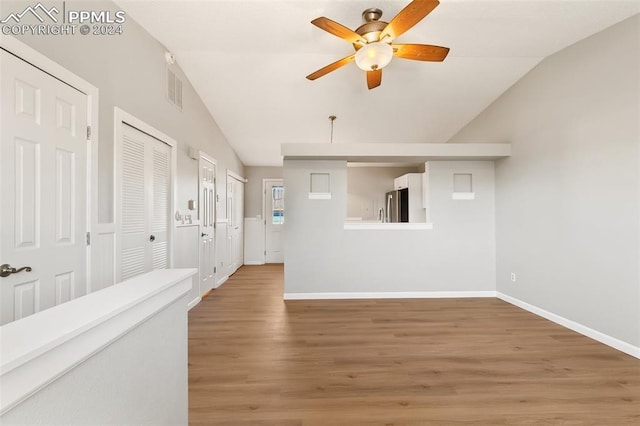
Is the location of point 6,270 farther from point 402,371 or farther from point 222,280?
point 222,280

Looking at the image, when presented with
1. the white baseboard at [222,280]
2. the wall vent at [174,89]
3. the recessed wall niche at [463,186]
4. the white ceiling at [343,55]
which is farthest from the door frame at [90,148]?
the recessed wall niche at [463,186]

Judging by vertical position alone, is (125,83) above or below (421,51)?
below

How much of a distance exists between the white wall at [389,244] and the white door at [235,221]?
2184mm

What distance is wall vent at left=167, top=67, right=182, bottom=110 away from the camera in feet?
10.8

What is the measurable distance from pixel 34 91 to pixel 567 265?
15.3ft

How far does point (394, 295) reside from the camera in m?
4.21

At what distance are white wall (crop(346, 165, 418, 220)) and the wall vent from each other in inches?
187

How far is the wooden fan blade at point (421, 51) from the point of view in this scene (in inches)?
95.0

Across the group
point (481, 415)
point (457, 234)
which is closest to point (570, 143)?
point (457, 234)

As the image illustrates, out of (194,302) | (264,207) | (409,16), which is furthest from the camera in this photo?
(264,207)

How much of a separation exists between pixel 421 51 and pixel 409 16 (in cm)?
46

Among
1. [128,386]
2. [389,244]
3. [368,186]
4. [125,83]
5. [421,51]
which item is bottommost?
[128,386]

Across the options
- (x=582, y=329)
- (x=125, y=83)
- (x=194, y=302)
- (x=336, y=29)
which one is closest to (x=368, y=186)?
(x=194, y=302)

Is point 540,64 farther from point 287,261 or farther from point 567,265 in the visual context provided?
point 287,261
